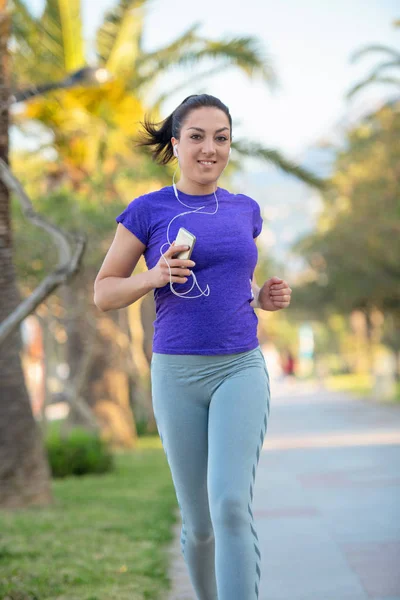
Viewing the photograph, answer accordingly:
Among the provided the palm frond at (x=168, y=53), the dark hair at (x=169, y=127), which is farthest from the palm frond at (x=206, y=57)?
the dark hair at (x=169, y=127)

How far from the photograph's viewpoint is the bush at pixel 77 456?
11773mm

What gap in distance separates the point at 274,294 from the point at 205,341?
1.43ft

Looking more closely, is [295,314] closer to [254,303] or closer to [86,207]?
[86,207]

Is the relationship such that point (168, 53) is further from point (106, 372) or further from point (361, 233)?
point (361, 233)

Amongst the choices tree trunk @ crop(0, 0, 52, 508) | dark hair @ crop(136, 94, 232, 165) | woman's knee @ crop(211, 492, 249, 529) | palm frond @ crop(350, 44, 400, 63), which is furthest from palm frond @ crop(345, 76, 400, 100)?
woman's knee @ crop(211, 492, 249, 529)

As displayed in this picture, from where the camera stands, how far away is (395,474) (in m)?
10.0

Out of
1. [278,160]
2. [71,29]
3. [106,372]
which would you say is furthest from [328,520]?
[106,372]

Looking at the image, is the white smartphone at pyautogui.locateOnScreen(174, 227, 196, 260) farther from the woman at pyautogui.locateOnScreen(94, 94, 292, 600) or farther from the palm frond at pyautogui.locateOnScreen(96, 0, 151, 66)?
the palm frond at pyautogui.locateOnScreen(96, 0, 151, 66)

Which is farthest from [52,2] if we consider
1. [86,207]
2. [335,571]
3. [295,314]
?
[295,314]

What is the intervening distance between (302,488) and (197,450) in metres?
6.26

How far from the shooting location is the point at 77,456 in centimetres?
1180

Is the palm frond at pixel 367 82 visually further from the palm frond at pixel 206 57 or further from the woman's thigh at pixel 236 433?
the woman's thigh at pixel 236 433

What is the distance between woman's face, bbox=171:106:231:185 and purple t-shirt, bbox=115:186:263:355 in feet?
0.30

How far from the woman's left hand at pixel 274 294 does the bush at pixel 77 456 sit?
332 inches
